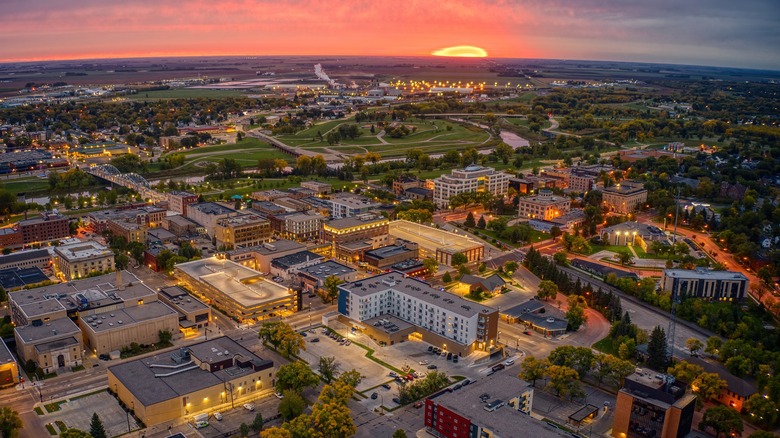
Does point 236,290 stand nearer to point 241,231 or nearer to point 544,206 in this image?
point 241,231

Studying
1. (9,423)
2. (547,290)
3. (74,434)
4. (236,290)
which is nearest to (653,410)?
(547,290)

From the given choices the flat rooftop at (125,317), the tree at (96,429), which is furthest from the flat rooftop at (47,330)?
the tree at (96,429)

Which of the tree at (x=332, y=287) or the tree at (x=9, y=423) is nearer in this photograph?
the tree at (x=9, y=423)

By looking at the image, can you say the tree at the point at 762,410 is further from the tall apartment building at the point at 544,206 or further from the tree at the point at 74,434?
the tall apartment building at the point at 544,206

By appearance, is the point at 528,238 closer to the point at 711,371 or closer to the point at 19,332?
the point at 711,371

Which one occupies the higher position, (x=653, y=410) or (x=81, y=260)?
(x=653, y=410)

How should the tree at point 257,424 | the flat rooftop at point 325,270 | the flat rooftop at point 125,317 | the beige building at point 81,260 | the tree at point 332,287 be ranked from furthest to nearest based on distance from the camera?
the beige building at point 81,260, the flat rooftop at point 325,270, the tree at point 332,287, the flat rooftop at point 125,317, the tree at point 257,424

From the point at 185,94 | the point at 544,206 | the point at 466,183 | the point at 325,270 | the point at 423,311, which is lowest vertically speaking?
the point at 325,270

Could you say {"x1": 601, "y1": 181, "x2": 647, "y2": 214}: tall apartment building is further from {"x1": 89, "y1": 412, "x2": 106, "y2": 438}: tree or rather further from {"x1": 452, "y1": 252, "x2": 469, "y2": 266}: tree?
{"x1": 89, "y1": 412, "x2": 106, "y2": 438}: tree

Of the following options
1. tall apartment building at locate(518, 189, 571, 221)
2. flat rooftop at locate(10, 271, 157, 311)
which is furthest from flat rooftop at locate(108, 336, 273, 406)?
tall apartment building at locate(518, 189, 571, 221)
